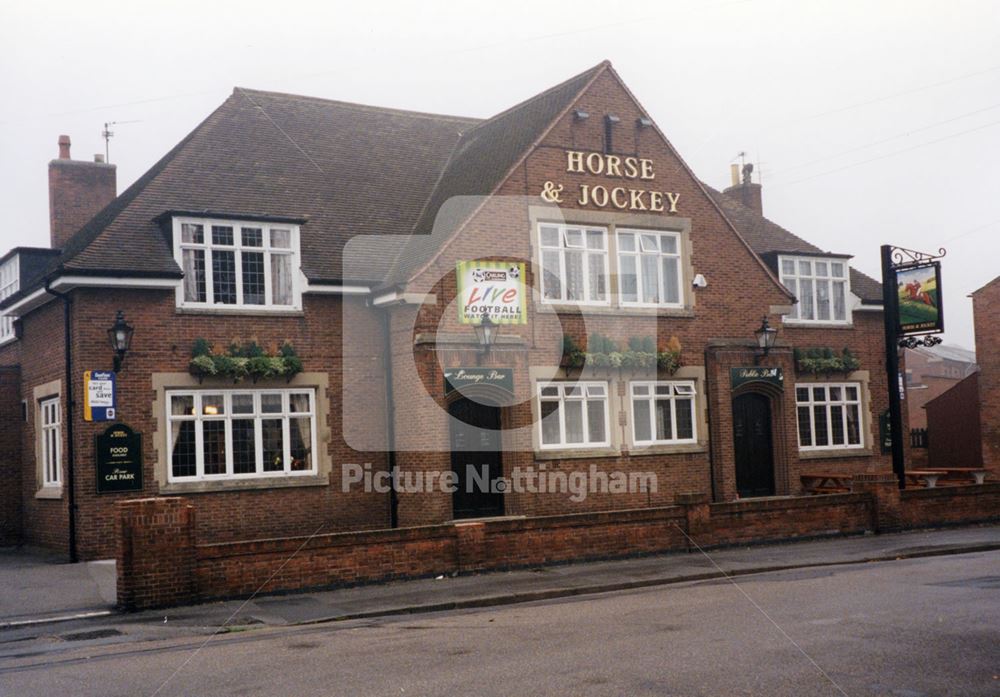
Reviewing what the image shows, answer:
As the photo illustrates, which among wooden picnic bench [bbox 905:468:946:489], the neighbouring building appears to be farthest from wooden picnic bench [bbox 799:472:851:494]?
the neighbouring building

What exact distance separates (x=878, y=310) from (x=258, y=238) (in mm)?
18080

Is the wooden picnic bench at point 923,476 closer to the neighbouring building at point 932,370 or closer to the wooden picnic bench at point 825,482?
the wooden picnic bench at point 825,482

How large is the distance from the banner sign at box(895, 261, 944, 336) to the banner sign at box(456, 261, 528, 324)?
27.7ft

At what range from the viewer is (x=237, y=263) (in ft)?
71.2

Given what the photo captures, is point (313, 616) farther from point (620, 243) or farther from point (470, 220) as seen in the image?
point (620, 243)

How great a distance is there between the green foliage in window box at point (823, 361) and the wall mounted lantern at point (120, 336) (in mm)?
17185

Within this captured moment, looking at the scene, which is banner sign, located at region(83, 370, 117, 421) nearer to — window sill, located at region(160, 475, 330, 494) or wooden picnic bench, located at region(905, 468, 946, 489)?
window sill, located at region(160, 475, 330, 494)

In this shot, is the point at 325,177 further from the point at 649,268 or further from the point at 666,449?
the point at 666,449

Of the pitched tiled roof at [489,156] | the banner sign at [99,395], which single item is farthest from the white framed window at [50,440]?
the pitched tiled roof at [489,156]

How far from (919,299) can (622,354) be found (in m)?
6.65

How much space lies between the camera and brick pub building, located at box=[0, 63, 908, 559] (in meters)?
20.9

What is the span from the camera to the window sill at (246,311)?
21072 millimetres

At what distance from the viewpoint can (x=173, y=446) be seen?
2080 centimetres

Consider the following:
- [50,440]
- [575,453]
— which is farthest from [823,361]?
[50,440]
